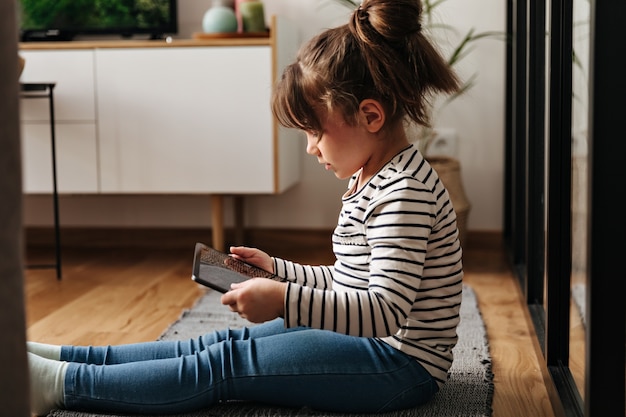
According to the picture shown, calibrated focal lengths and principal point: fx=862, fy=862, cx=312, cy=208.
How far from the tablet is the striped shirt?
74 millimetres

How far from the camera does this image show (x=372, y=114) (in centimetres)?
117

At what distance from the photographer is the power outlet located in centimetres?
279

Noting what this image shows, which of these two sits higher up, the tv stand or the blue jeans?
the tv stand

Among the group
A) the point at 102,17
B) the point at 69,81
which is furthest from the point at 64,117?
the point at 102,17

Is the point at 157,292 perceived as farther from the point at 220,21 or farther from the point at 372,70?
the point at 372,70

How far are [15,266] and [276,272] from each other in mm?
661

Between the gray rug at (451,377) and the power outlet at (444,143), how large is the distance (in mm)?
829

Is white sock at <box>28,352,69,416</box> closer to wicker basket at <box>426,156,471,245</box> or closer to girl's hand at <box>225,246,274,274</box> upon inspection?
girl's hand at <box>225,246,274,274</box>

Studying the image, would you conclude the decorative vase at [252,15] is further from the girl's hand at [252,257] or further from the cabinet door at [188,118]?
the girl's hand at [252,257]

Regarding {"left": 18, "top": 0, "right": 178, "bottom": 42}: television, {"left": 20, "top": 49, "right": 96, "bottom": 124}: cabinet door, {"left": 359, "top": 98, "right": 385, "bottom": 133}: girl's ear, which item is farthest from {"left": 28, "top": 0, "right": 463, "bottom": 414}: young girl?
{"left": 18, "top": 0, "right": 178, "bottom": 42}: television

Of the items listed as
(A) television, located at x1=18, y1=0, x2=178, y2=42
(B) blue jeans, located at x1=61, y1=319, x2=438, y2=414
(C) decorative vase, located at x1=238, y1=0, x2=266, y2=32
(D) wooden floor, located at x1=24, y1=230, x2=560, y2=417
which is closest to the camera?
(B) blue jeans, located at x1=61, y1=319, x2=438, y2=414

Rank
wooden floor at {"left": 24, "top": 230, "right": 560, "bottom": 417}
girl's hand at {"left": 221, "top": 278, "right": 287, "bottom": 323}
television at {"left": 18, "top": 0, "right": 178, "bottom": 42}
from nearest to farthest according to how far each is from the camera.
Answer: girl's hand at {"left": 221, "top": 278, "right": 287, "bottom": 323} → wooden floor at {"left": 24, "top": 230, "right": 560, "bottom": 417} → television at {"left": 18, "top": 0, "right": 178, "bottom": 42}

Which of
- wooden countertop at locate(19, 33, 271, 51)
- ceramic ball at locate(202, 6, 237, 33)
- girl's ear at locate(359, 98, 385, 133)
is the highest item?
ceramic ball at locate(202, 6, 237, 33)

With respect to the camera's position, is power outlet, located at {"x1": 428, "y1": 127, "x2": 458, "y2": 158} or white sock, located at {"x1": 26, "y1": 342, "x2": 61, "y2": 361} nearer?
white sock, located at {"x1": 26, "y1": 342, "x2": 61, "y2": 361}
